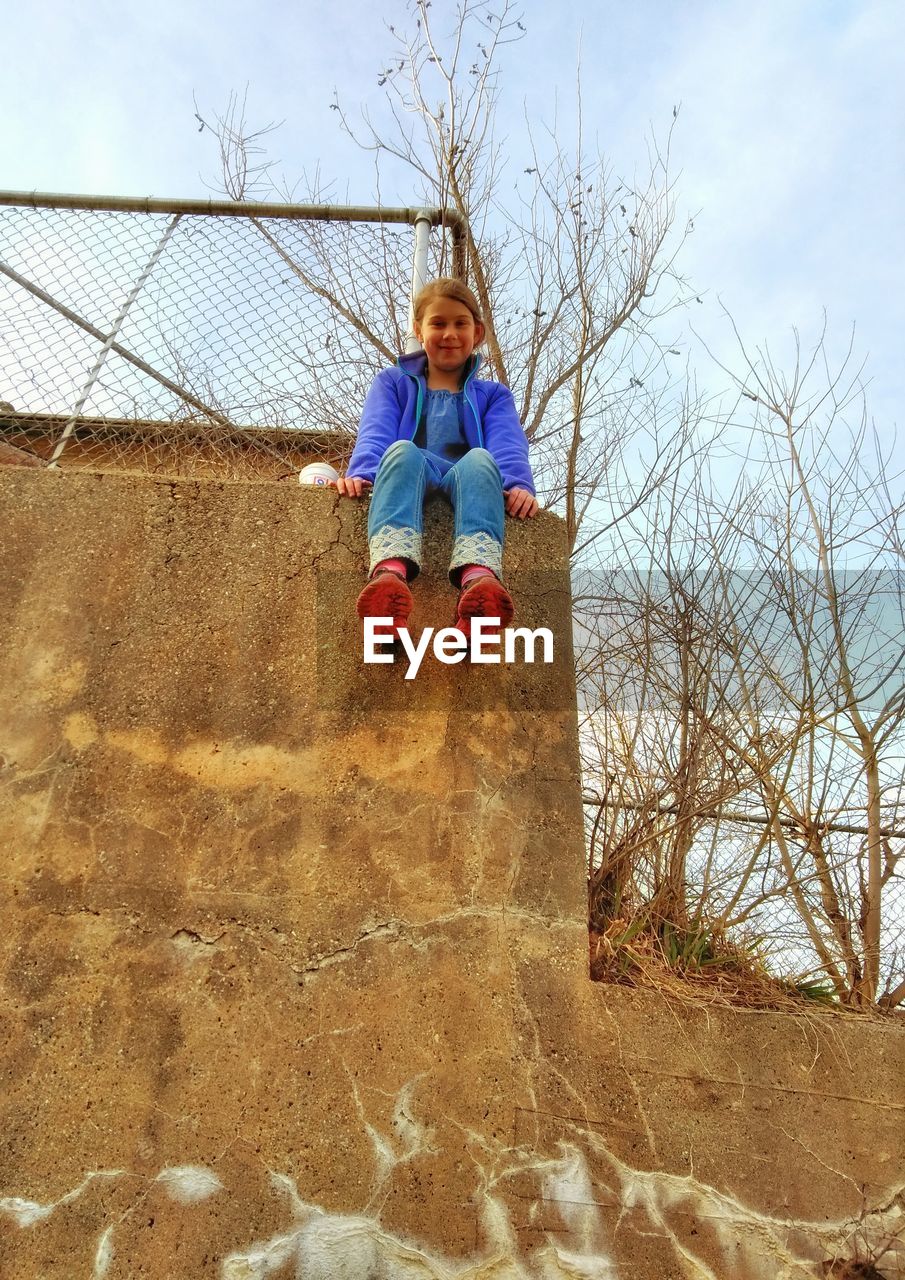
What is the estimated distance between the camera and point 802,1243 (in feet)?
5.10

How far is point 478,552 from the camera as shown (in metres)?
1.88

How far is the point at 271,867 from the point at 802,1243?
133 centimetres

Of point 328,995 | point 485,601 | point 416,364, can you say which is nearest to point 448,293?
point 416,364

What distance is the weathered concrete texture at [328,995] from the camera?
1517mm

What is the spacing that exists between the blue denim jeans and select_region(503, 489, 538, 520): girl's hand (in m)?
0.07

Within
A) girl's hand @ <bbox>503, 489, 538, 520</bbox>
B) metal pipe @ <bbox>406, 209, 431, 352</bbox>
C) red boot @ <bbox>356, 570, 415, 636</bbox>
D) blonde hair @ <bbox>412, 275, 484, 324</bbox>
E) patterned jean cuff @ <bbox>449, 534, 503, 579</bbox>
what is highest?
metal pipe @ <bbox>406, 209, 431, 352</bbox>

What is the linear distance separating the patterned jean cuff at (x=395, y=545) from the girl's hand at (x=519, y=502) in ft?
1.14

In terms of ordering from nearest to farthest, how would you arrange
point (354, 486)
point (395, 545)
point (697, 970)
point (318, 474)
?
point (395, 545)
point (697, 970)
point (354, 486)
point (318, 474)

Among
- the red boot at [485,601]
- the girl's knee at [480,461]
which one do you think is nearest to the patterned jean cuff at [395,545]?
the red boot at [485,601]

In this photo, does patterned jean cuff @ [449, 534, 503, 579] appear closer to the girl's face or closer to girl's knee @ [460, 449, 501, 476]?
girl's knee @ [460, 449, 501, 476]

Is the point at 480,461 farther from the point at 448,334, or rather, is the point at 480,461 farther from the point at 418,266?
the point at 418,266

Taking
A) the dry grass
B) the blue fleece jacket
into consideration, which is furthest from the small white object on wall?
the dry grass

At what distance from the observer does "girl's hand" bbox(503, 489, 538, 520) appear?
2129 mm

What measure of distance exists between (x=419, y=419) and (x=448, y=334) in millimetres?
288
